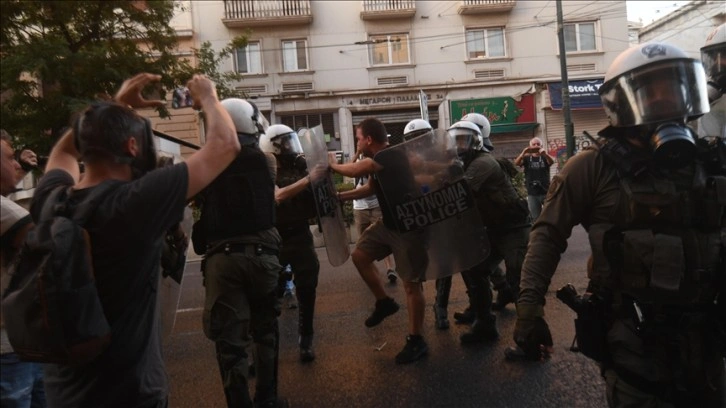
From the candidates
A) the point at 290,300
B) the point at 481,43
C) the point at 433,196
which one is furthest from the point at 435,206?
the point at 481,43

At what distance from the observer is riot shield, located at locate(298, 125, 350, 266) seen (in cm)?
424

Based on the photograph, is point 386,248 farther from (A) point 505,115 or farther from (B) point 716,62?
(A) point 505,115

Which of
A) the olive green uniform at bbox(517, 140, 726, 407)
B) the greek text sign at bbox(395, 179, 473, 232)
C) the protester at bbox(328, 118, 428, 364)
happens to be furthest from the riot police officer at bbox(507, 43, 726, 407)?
the protester at bbox(328, 118, 428, 364)

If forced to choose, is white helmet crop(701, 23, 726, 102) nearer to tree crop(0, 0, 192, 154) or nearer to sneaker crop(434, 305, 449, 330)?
sneaker crop(434, 305, 449, 330)

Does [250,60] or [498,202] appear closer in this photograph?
[498,202]

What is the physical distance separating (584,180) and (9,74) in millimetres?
11550

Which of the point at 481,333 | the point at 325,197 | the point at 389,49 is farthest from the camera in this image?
the point at 389,49

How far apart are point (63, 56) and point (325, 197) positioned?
375 inches

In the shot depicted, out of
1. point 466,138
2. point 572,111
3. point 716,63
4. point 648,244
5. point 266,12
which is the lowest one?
point 648,244

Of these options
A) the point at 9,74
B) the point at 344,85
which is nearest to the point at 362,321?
the point at 9,74

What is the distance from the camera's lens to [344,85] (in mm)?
21891

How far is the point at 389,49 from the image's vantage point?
22.1m

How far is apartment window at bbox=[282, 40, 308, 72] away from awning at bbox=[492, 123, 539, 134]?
294 inches

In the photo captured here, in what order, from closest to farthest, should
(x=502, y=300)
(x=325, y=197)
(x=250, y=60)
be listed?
(x=325, y=197) < (x=502, y=300) < (x=250, y=60)
